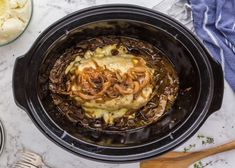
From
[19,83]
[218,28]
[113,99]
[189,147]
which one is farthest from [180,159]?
[19,83]

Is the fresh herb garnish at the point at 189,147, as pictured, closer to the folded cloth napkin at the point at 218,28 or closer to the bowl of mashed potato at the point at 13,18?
the folded cloth napkin at the point at 218,28

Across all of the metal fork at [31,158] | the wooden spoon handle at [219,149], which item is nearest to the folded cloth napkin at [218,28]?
the wooden spoon handle at [219,149]

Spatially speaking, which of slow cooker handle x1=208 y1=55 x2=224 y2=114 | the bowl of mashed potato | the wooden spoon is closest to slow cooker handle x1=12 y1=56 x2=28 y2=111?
the bowl of mashed potato

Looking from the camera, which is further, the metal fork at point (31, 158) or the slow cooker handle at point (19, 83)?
the metal fork at point (31, 158)

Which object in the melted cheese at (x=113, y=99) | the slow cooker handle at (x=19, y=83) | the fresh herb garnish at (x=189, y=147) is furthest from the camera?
the fresh herb garnish at (x=189, y=147)

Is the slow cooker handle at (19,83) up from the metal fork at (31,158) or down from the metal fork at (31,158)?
up

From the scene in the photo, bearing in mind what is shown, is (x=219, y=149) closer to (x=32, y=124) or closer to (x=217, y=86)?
(x=217, y=86)
